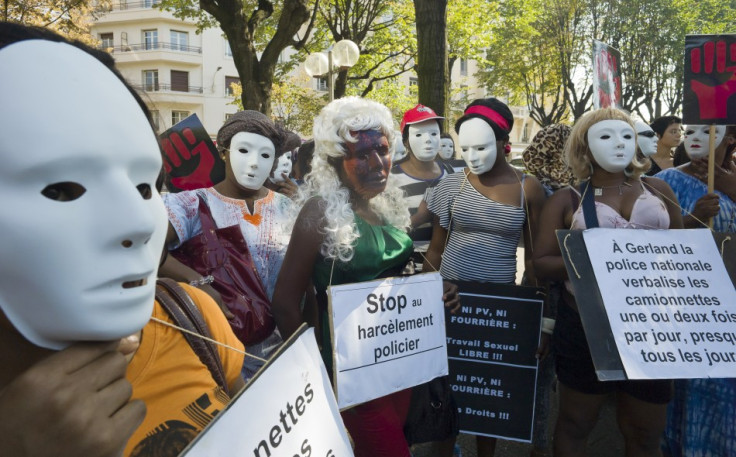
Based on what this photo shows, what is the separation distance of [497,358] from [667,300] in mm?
985

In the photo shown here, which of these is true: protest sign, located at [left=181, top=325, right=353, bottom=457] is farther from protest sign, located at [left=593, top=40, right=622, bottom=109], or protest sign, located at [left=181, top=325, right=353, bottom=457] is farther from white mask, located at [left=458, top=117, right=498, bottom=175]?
protest sign, located at [left=593, top=40, right=622, bottom=109]

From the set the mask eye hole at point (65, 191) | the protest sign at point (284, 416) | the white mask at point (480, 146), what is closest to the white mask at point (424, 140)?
the white mask at point (480, 146)

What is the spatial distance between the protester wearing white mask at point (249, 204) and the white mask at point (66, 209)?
1.54m

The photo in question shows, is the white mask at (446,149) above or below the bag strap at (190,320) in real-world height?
above

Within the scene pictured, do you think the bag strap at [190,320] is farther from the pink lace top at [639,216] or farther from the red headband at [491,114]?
the red headband at [491,114]

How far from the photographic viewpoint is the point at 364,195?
90.6 inches

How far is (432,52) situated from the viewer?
21.2 feet

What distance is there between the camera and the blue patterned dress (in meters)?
2.75

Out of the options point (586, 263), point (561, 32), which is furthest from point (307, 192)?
point (561, 32)

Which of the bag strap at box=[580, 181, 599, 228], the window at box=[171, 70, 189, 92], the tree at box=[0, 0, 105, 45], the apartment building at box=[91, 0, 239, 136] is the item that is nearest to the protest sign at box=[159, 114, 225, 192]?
the bag strap at box=[580, 181, 599, 228]

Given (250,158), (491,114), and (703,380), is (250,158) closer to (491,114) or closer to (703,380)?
(491,114)

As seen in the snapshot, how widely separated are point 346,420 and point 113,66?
159 cm

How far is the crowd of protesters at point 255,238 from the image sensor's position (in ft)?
2.43

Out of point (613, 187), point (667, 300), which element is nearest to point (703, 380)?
point (667, 300)
